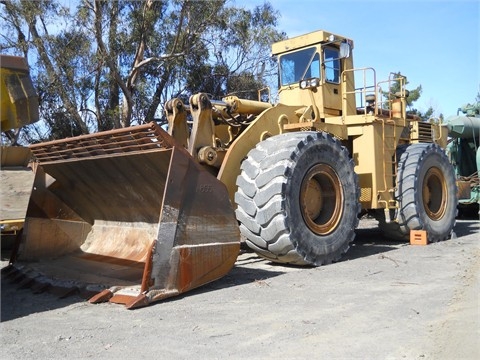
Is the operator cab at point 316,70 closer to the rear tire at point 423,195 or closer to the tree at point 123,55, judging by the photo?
the rear tire at point 423,195

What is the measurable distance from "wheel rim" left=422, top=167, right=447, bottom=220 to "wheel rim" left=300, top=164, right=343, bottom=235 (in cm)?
298

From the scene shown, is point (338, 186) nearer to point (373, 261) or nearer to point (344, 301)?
point (373, 261)

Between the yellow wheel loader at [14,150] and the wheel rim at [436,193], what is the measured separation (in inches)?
274

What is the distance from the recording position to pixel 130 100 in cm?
1914

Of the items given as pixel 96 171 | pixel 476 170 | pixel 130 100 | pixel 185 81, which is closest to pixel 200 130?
pixel 96 171

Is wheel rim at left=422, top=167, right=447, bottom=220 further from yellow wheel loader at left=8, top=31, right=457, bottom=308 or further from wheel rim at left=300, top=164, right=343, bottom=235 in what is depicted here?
wheel rim at left=300, top=164, right=343, bottom=235

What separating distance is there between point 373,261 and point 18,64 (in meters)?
5.15

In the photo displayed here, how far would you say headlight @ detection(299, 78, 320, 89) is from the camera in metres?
8.75

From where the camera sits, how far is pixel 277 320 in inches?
178

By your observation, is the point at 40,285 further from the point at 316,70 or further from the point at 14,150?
the point at 316,70

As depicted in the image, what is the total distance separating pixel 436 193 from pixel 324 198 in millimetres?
3545

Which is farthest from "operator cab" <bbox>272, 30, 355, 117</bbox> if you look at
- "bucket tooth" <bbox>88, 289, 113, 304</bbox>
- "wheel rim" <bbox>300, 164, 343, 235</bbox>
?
"bucket tooth" <bbox>88, 289, 113, 304</bbox>

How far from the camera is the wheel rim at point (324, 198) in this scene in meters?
7.27

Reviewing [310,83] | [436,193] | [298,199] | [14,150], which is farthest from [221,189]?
[436,193]
